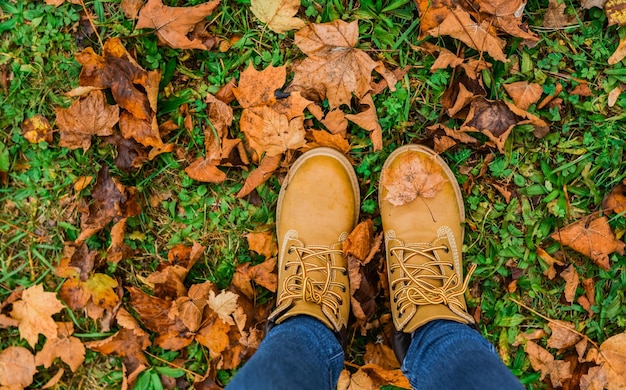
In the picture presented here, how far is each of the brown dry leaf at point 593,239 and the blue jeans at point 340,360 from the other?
0.73 meters

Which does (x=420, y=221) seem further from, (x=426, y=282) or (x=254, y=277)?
(x=254, y=277)

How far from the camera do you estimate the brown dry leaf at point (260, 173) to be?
2.17 m

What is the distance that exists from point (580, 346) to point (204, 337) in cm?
176

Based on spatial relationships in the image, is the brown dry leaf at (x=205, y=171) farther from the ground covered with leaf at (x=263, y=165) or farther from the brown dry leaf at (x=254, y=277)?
the brown dry leaf at (x=254, y=277)

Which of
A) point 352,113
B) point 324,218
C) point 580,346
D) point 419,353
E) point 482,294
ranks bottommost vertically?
point 580,346

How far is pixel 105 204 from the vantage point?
7.25 ft

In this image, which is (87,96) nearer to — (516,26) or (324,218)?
(324,218)

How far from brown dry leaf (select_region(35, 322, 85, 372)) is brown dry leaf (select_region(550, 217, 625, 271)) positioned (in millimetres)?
2342

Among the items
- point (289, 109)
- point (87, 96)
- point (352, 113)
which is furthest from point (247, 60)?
point (87, 96)

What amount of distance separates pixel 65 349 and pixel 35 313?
232 millimetres

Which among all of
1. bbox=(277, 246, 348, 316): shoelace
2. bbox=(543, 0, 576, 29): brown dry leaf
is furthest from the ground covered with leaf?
bbox=(277, 246, 348, 316): shoelace

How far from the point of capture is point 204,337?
2.20 m

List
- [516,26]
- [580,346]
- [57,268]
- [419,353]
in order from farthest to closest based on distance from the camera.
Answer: [57,268]
[580,346]
[516,26]
[419,353]

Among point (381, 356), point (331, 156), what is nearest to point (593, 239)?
point (381, 356)
